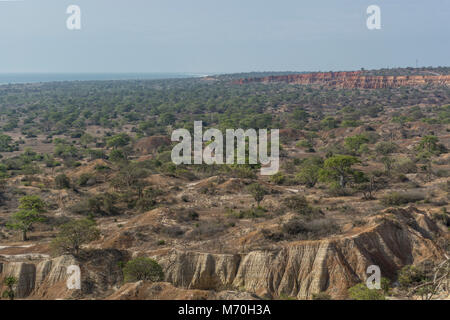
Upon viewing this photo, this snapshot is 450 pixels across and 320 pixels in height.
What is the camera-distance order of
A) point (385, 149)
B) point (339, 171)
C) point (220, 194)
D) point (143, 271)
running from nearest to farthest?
point (143, 271) < point (220, 194) < point (339, 171) < point (385, 149)

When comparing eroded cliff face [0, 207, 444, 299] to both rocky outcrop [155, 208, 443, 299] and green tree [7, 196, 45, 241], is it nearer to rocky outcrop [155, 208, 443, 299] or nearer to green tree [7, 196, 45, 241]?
rocky outcrop [155, 208, 443, 299]

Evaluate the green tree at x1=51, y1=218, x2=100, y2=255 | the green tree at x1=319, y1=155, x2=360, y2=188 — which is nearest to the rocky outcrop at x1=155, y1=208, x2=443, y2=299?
the green tree at x1=51, y1=218, x2=100, y2=255

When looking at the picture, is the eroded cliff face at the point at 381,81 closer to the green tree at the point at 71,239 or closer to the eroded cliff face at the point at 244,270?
the eroded cliff face at the point at 244,270

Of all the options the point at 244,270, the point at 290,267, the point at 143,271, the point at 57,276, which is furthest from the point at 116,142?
the point at 290,267

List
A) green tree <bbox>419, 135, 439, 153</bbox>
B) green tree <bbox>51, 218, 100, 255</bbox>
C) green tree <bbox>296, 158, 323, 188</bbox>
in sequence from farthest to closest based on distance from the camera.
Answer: green tree <bbox>419, 135, 439, 153</bbox> < green tree <bbox>296, 158, 323, 188</bbox> < green tree <bbox>51, 218, 100, 255</bbox>

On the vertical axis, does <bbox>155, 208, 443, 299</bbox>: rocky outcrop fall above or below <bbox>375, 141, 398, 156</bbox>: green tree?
below

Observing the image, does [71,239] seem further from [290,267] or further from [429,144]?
[429,144]
